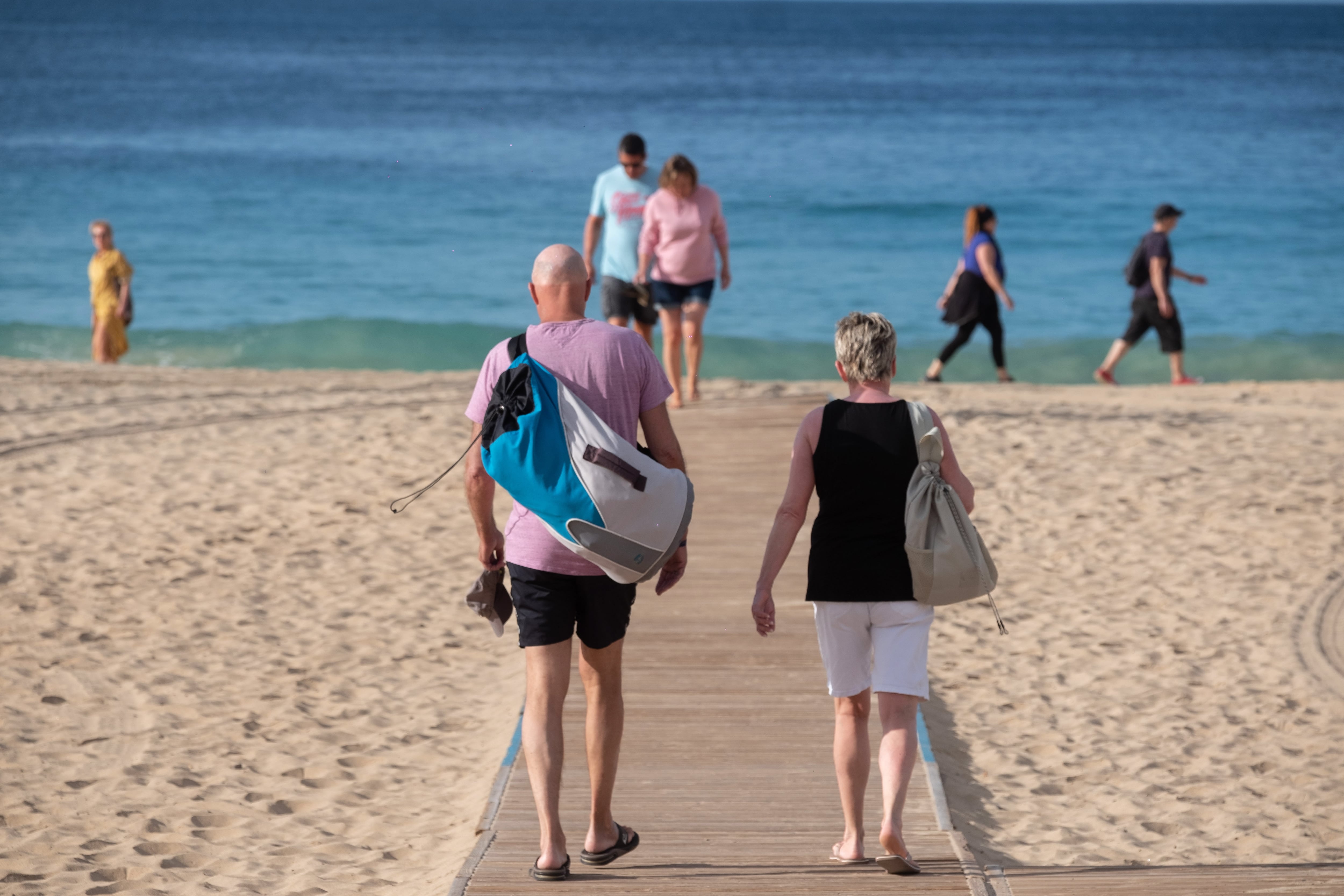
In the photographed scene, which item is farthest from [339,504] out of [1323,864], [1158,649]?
[1323,864]

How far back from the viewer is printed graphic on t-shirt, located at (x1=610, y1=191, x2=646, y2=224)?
855 cm

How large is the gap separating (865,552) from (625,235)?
18.1 feet

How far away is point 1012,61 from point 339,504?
285 feet

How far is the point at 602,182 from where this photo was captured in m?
8.69

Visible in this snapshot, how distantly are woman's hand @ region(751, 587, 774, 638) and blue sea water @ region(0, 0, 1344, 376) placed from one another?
677 inches

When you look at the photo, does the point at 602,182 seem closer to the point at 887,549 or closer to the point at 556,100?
the point at 887,549

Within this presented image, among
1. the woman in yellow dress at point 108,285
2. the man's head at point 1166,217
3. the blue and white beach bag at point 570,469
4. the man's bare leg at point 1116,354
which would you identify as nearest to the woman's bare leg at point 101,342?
the woman in yellow dress at point 108,285

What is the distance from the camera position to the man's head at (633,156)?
841 cm

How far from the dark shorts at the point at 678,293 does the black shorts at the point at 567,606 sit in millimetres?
5390

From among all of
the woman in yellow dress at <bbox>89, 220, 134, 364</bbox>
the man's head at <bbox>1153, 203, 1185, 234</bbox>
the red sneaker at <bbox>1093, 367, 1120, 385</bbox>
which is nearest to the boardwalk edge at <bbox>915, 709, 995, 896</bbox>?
the man's head at <bbox>1153, 203, 1185, 234</bbox>

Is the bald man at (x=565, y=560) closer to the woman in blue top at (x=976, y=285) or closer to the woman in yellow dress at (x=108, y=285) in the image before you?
the woman in blue top at (x=976, y=285)

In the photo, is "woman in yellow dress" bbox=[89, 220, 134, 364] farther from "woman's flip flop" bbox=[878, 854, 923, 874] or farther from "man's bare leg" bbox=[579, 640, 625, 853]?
"woman's flip flop" bbox=[878, 854, 923, 874]

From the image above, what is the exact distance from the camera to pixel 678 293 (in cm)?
861

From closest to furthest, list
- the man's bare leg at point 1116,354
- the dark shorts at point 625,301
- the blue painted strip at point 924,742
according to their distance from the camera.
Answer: the blue painted strip at point 924,742 < the dark shorts at point 625,301 < the man's bare leg at point 1116,354
